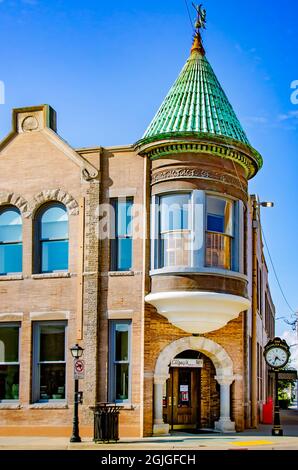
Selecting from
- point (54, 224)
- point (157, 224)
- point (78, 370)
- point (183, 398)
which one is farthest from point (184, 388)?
point (54, 224)

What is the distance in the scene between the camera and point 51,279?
87.7 feet

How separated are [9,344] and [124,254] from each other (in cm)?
477

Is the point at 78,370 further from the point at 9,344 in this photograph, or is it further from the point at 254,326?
the point at 254,326

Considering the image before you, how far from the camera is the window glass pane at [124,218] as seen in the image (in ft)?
86.4

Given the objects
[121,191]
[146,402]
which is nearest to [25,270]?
[121,191]

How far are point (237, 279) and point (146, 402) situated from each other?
185 inches

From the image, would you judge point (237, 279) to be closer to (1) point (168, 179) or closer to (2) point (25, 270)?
(1) point (168, 179)

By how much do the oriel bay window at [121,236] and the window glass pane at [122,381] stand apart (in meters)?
3.06

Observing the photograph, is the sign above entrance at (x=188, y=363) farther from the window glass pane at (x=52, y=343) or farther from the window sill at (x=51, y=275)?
the window sill at (x=51, y=275)

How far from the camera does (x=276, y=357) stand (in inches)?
1066

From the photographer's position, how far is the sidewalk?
22.4 m

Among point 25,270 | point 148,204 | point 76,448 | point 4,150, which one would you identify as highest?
point 4,150

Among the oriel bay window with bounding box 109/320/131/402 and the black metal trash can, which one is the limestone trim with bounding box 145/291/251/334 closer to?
the oriel bay window with bounding box 109/320/131/402

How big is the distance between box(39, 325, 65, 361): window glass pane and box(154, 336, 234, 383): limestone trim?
325 centimetres
